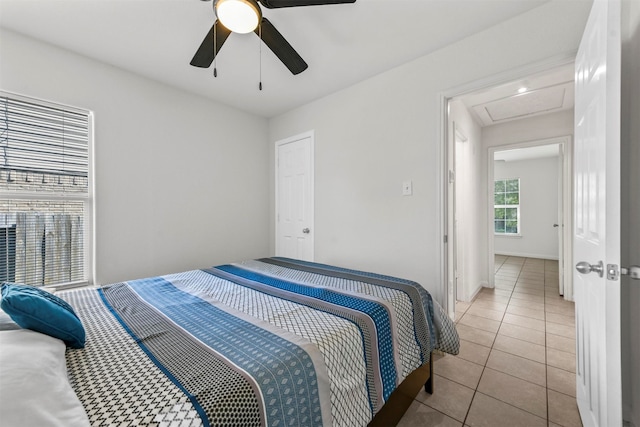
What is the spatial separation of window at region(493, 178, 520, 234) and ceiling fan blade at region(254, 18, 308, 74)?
23.1 feet

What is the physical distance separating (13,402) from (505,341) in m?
3.03

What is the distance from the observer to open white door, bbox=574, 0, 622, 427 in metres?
1.01

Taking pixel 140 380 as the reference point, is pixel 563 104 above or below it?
above

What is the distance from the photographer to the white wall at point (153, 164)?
2135 millimetres

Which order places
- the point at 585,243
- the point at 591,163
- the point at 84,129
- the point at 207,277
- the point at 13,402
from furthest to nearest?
the point at 84,129, the point at 207,277, the point at 585,243, the point at 591,163, the point at 13,402

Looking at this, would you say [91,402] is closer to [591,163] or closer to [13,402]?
[13,402]

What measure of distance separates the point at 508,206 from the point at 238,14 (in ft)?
25.2

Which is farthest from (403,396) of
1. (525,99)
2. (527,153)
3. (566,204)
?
(527,153)

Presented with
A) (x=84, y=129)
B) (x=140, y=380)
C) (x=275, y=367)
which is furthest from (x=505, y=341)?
(x=84, y=129)

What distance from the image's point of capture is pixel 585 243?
4.47 ft

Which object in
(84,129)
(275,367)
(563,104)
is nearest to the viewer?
(275,367)

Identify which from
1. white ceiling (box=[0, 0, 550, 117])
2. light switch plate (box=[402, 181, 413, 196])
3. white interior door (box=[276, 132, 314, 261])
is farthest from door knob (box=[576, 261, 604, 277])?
white interior door (box=[276, 132, 314, 261])

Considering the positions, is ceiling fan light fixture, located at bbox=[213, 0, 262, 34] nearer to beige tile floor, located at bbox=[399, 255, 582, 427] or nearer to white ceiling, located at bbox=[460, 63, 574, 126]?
white ceiling, located at bbox=[460, 63, 574, 126]

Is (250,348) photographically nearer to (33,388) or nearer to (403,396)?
(33,388)
